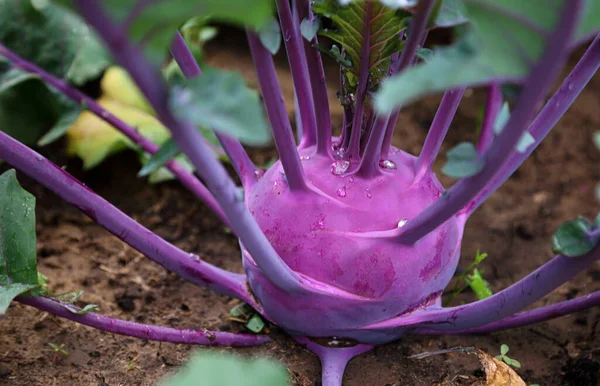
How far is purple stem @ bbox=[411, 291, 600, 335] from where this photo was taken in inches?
36.8

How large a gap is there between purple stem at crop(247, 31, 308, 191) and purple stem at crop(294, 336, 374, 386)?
0.83 ft

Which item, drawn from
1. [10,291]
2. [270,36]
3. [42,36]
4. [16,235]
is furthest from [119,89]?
[270,36]

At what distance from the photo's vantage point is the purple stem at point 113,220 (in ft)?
2.82

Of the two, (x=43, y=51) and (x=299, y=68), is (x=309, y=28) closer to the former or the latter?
(x=299, y=68)

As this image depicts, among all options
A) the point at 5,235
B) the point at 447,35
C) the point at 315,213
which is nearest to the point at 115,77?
the point at 5,235

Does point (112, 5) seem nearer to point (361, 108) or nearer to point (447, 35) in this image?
point (361, 108)

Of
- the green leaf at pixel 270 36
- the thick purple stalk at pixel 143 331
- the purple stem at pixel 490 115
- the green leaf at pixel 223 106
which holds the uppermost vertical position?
the green leaf at pixel 223 106

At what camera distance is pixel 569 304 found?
3.10ft

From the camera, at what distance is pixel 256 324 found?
3.37 feet

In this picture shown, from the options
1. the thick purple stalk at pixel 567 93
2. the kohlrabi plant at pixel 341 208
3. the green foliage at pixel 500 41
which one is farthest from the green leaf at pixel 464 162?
the thick purple stalk at pixel 567 93

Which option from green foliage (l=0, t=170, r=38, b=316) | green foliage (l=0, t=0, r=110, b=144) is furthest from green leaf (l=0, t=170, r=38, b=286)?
green foliage (l=0, t=0, r=110, b=144)

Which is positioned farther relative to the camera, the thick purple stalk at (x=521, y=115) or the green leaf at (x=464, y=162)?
the green leaf at (x=464, y=162)

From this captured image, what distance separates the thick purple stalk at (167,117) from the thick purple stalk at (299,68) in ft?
0.68

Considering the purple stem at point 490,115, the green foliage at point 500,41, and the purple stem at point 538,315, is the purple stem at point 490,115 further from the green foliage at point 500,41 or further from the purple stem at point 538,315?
the green foliage at point 500,41
